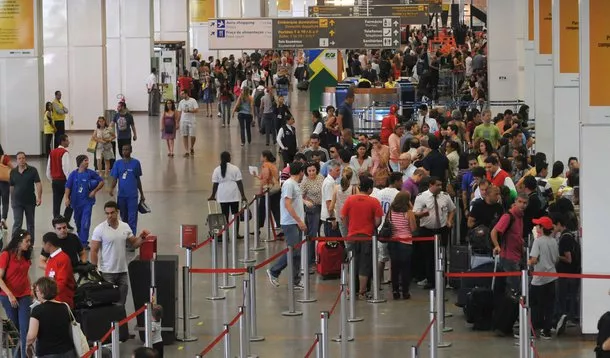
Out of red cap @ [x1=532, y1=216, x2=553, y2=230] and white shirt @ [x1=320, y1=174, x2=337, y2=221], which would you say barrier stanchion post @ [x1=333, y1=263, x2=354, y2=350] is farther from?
white shirt @ [x1=320, y1=174, x2=337, y2=221]

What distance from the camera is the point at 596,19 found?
14.1 m

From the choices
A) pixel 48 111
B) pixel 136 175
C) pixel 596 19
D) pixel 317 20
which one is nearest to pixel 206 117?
pixel 317 20

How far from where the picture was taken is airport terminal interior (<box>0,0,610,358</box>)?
14164mm

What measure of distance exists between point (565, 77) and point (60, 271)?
11.8m

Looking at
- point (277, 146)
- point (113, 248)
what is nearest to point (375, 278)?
point (113, 248)

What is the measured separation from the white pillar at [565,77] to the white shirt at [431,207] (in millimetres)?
4733

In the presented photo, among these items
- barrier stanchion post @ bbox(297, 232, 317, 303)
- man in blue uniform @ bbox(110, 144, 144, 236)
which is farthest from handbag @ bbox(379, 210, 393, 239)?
man in blue uniform @ bbox(110, 144, 144, 236)

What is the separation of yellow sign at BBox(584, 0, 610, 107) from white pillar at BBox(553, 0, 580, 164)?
5551 mm

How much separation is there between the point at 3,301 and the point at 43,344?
7.48 ft

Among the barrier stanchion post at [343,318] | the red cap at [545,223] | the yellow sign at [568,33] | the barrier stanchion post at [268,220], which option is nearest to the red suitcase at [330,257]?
the barrier stanchion post at [268,220]

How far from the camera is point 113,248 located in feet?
46.3

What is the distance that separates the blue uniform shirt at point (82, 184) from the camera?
1880 centimetres

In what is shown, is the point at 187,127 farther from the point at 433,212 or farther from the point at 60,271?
the point at 60,271

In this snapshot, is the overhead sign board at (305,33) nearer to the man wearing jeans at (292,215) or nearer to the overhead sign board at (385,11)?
the overhead sign board at (385,11)
